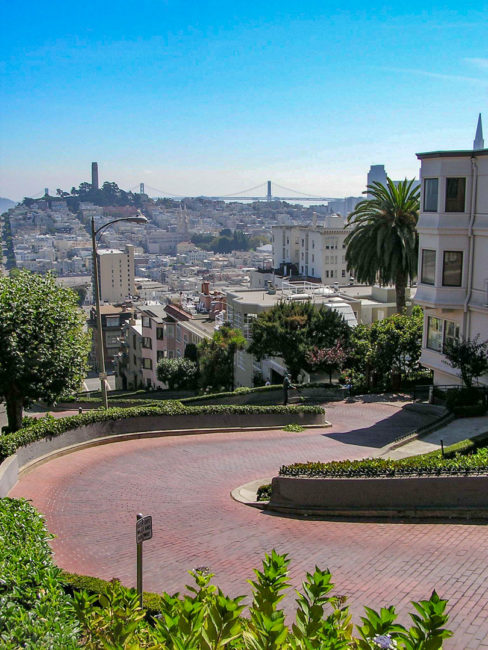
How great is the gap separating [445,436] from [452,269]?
284 inches

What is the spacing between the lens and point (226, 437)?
22188 mm

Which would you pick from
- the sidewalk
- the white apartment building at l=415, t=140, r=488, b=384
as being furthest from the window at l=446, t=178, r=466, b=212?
Answer: the sidewalk

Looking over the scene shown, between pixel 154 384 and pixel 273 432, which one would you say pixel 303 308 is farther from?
pixel 154 384

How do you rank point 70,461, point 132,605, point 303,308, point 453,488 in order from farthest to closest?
point 303,308
point 70,461
point 453,488
point 132,605

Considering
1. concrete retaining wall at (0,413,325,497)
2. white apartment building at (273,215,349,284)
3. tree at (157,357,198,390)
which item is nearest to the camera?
concrete retaining wall at (0,413,325,497)

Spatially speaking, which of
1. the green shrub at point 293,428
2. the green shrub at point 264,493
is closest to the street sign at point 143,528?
the green shrub at point 264,493

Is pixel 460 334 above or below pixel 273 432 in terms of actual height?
above

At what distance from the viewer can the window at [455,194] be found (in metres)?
23.5

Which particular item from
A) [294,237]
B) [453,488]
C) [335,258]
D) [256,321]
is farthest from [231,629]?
[294,237]

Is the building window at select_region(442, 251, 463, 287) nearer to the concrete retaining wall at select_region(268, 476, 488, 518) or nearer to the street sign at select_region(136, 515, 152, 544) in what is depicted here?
the concrete retaining wall at select_region(268, 476, 488, 518)

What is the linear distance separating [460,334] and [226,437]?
31.0ft

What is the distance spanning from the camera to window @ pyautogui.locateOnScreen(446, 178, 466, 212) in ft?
77.2

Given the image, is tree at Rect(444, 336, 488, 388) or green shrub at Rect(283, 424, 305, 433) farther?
green shrub at Rect(283, 424, 305, 433)

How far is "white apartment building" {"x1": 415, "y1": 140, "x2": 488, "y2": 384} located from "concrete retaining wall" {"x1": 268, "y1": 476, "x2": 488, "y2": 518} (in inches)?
477
